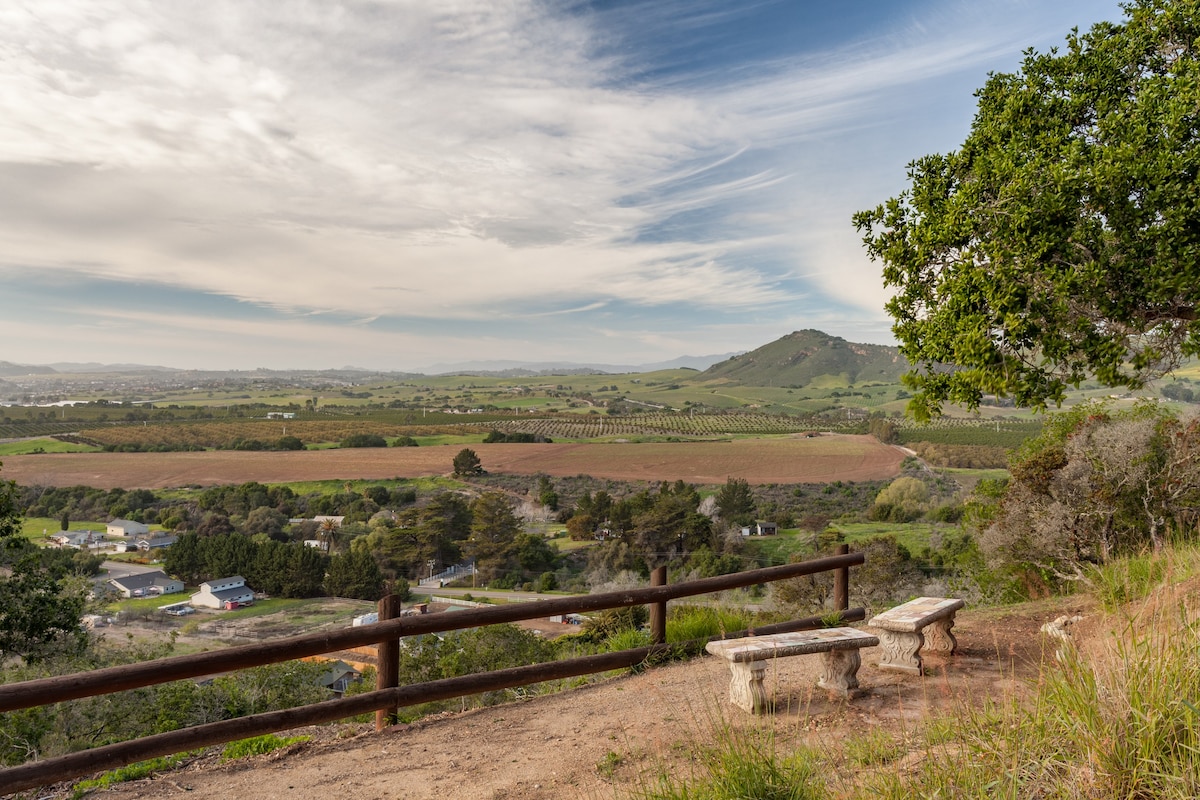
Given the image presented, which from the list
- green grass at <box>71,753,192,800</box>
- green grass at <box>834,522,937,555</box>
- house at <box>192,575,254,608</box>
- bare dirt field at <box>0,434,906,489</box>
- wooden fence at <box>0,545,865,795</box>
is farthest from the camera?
bare dirt field at <box>0,434,906,489</box>

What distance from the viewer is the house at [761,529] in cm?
5269

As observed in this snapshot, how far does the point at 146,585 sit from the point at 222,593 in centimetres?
676

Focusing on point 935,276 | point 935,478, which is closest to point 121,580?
point 935,276

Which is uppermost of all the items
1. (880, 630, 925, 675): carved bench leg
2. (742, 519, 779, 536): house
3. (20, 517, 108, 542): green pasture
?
(880, 630, 925, 675): carved bench leg

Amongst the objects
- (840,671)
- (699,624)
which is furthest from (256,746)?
(840,671)

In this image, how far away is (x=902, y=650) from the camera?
5945 millimetres

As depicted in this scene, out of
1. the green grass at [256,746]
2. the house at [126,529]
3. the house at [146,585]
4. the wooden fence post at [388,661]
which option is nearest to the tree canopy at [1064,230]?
the wooden fence post at [388,661]

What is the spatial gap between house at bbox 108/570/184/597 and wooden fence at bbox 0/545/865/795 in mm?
48748

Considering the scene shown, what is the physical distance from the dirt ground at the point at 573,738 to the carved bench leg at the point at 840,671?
0.36 feet

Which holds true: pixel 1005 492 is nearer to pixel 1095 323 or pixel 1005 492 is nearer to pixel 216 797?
pixel 1095 323

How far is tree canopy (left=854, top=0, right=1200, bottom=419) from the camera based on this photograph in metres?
6.18

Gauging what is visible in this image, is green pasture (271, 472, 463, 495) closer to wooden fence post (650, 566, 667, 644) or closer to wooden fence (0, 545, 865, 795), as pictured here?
wooden fence post (650, 566, 667, 644)

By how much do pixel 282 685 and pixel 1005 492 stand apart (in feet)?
48.8

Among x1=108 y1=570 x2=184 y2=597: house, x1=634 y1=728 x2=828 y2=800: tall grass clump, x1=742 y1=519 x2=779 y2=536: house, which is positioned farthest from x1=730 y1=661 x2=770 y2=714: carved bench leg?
x1=108 y1=570 x2=184 y2=597: house
